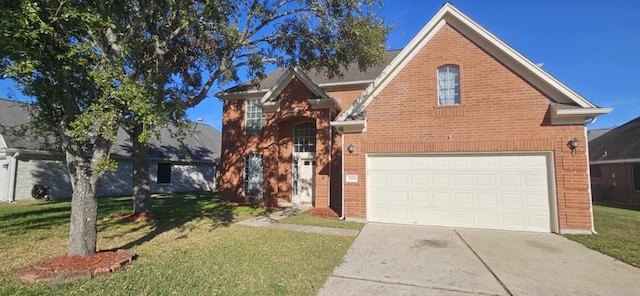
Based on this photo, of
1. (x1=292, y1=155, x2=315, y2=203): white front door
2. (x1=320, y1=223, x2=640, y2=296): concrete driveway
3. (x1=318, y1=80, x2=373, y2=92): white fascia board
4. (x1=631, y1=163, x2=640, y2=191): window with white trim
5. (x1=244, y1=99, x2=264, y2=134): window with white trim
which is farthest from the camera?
(x1=631, y1=163, x2=640, y2=191): window with white trim

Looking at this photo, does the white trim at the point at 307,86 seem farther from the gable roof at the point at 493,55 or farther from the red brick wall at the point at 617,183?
the red brick wall at the point at 617,183

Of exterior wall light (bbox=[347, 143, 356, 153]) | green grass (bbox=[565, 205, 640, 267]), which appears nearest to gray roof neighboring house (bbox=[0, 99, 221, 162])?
exterior wall light (bbox=[347, 143, 356, 153])

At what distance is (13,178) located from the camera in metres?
15.7

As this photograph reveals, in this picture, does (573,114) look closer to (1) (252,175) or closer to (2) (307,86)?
(2) (307,86)

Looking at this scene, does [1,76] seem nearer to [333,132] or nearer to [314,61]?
[314,61]

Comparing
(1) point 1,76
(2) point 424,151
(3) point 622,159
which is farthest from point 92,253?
(3) point 622,159

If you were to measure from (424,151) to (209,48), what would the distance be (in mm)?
7568

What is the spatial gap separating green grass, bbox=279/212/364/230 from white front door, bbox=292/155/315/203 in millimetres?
4002

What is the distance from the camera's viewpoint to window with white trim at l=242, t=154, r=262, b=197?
1609 centimetres

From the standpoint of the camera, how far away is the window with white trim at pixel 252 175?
16094mm

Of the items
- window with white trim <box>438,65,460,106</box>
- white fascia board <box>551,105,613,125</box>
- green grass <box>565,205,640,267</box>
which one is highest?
window with white trim <box>438,65,460,106</box>

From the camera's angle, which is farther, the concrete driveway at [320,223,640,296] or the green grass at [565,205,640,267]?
the green grass at [565,205,640,267]

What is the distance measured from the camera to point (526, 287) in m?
4.77

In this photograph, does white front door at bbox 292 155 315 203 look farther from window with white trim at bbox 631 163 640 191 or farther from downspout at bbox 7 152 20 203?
window with white trim at bbox 631 163 640 191
